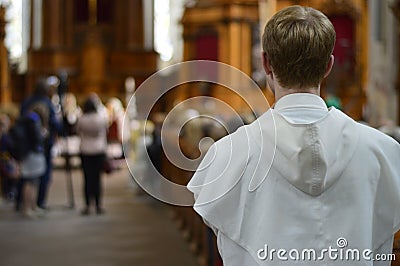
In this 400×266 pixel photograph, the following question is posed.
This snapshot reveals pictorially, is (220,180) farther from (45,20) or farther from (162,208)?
(45,20)

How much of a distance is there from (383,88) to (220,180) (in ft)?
23.3

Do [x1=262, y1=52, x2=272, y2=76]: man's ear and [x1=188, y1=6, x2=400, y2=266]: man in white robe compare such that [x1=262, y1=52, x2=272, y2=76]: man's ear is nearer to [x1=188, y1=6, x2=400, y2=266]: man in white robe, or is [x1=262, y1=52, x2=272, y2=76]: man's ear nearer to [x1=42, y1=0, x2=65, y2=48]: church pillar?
[x1=188, y1=6, x2=400, y2=266]: man in white robe

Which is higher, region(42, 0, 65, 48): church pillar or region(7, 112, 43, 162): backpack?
region(7, 112, 43, 162): backpack

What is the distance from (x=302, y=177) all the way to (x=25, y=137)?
7088 millimetres

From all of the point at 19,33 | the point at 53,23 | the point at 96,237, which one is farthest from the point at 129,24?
the point at 96,237

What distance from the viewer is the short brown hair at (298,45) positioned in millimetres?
1717

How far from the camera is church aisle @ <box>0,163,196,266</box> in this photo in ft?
21.7

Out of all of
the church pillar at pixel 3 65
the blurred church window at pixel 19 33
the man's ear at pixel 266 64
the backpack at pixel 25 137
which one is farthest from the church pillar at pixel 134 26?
the man's ear at pixel 266 64

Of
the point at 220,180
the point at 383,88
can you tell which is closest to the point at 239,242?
the point at 220,180

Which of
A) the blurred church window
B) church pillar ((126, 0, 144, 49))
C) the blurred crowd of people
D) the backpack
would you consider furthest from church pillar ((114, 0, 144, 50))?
the backpack

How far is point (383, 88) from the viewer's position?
28.2ft

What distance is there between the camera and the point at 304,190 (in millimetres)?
1744

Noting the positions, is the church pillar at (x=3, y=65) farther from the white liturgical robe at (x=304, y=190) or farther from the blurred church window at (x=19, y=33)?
the white liturgical robe at (x=304, y=190)
